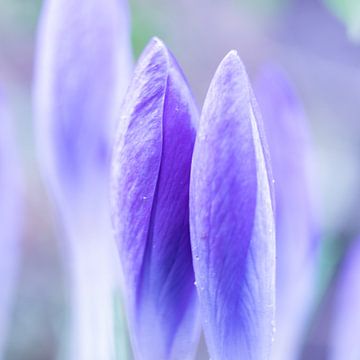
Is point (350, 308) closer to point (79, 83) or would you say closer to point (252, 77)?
point (79, 83)

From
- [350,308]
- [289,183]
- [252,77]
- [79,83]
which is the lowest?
[350,308]

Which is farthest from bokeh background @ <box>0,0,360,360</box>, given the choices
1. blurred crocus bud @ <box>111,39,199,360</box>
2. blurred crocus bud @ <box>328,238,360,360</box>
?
blurred crocus bud @ <box>111,39,199,360</box>

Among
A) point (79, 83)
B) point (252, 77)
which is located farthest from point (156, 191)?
Result: point (252, 77)

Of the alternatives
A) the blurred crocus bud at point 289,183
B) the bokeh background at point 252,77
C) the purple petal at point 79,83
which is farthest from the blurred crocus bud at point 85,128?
the bokeh background at point 252,77

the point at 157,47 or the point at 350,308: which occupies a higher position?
the point at 157,47

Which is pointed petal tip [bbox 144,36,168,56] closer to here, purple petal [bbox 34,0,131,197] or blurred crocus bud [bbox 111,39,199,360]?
blurred crocus bud [bbox 111,39,199,360]

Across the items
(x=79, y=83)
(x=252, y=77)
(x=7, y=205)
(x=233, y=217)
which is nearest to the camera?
(x=233, y=217)

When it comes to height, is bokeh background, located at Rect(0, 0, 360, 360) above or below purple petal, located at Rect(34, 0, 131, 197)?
above

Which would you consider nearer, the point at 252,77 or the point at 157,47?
the point at 157,47
